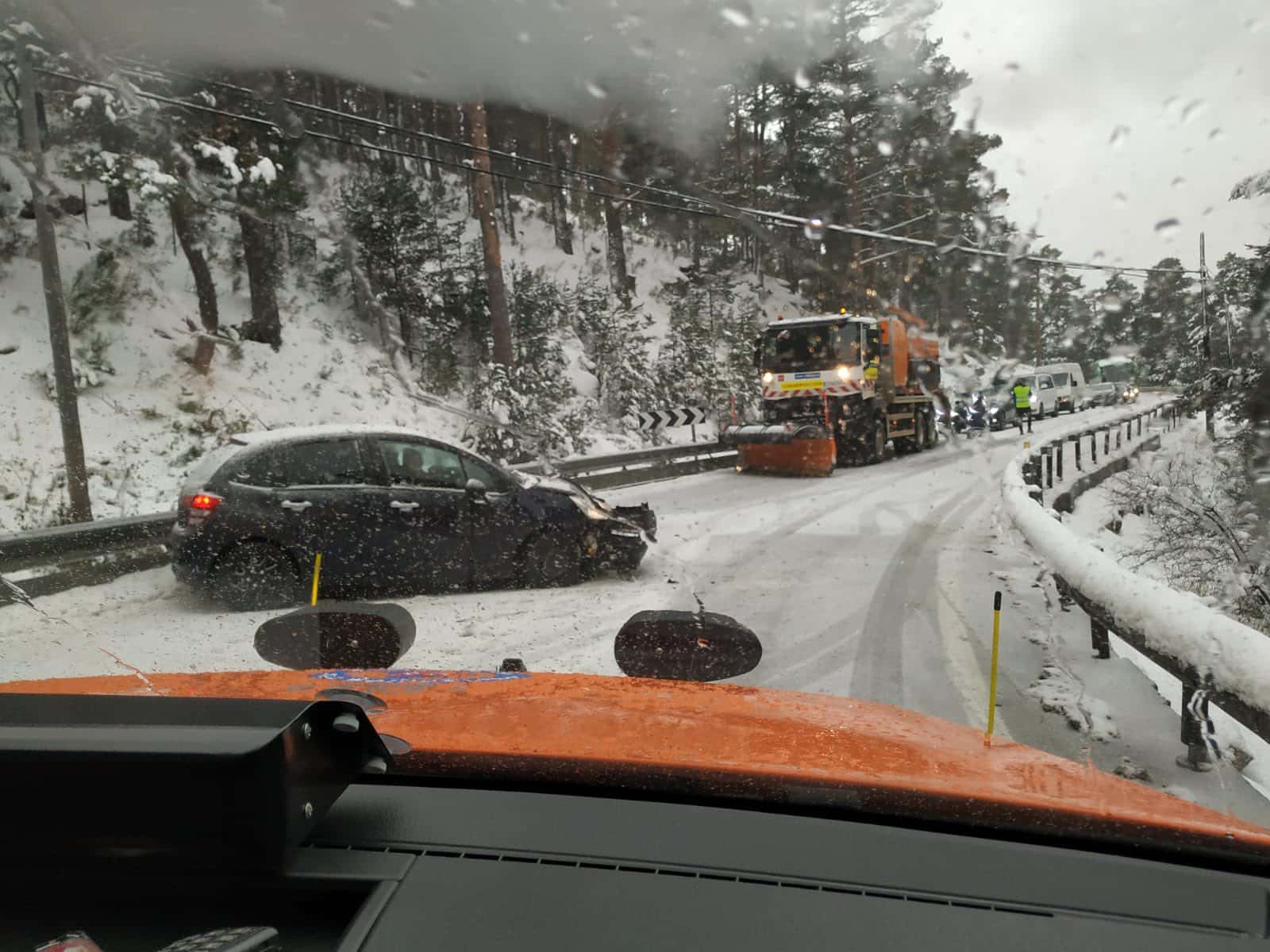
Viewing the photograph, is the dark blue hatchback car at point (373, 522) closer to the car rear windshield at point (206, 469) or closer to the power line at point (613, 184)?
the car rear windshield at point (206, 469)

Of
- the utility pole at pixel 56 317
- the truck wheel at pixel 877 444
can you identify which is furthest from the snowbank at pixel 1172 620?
the truck wheel at pixel 877 444

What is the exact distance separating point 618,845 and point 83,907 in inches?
32.7

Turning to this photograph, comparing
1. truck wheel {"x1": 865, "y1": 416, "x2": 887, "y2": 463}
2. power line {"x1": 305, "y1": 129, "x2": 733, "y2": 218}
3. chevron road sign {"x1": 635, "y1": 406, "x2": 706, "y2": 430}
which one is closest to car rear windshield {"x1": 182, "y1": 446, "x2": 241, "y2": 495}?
power line {"x1": 305, "y1": 129, "x2": 733, "y2": 218}

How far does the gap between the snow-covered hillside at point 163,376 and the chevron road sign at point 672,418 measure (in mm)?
212

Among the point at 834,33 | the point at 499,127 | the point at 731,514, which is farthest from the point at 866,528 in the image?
the point at 499,127

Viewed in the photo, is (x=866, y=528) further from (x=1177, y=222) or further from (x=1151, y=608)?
(x=1151, y=608)

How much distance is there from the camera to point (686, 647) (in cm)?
332

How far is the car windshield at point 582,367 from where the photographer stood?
5.67 m

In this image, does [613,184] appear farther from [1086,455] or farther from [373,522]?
[1086,455]

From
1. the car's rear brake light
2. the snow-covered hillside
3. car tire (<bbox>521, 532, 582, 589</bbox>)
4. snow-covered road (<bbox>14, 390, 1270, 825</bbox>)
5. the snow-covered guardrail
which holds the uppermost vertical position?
the snow-covered hillside

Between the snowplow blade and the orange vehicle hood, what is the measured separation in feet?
30.3

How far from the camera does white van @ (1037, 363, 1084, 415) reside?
2125cm

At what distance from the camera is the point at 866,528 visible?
9117 millimetres

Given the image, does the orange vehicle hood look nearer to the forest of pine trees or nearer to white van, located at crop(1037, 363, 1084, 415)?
the forest of pine trees
